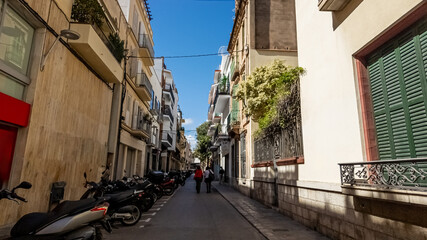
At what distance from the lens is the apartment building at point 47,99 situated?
5.93 metres

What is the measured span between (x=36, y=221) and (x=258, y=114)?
986cm

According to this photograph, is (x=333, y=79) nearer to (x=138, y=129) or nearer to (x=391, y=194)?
(x=391, y=194)

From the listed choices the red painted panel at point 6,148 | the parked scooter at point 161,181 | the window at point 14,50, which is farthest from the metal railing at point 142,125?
the red painted panel at point 6,148

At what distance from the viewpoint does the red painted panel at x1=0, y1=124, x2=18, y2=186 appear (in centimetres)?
581

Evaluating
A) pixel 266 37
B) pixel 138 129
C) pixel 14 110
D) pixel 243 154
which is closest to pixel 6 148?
pixel 14 110

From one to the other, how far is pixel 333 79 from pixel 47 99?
7.70 m

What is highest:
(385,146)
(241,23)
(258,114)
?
(241,23)

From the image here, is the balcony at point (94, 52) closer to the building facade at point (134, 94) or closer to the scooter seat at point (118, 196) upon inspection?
the building facade at point (134, 94)

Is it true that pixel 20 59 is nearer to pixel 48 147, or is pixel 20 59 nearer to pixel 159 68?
pixel 48 147

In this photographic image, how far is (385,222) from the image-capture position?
4090 mm

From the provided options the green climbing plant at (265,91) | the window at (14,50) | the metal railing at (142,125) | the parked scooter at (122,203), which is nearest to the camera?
the window at (14,50)

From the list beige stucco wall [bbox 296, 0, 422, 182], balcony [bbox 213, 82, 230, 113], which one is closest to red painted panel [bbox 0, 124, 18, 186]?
beige stucco wall [bbox 296, 0, 422, 182]

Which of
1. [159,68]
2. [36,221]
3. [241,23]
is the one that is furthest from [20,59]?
[159,68]

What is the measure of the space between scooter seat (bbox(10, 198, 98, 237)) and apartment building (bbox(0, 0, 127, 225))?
2642mm
